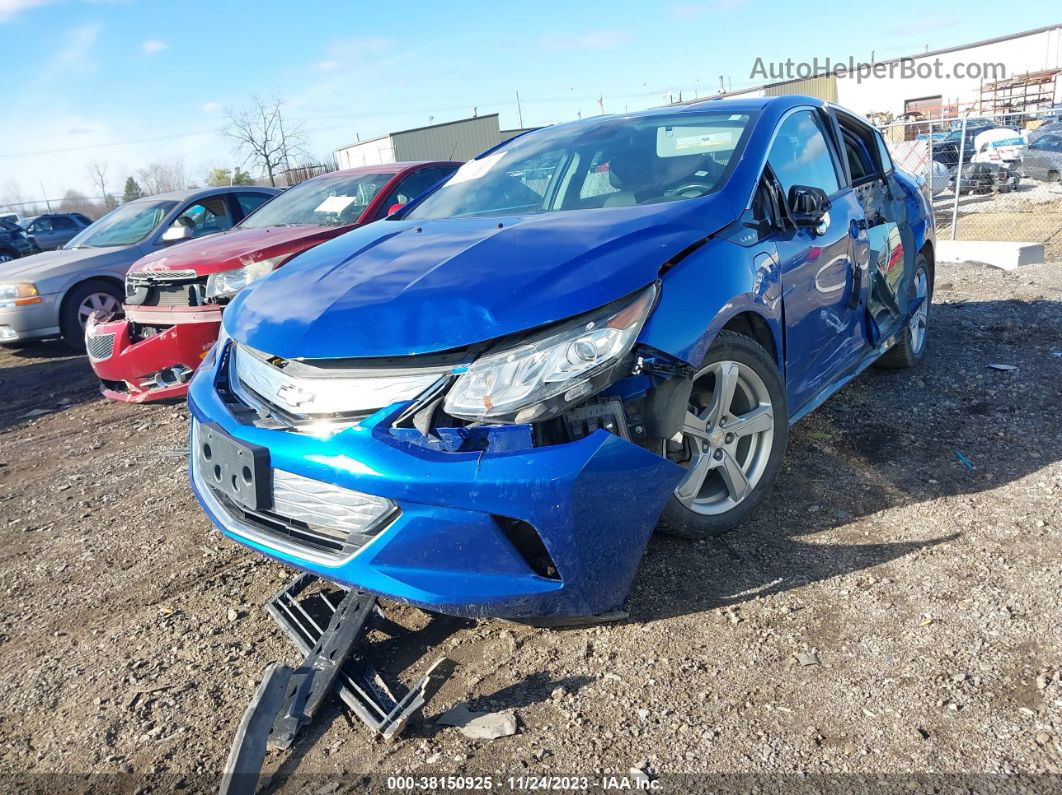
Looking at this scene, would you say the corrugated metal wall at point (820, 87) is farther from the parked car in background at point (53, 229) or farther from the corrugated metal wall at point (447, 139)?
the parked car in background at point (53, 229)

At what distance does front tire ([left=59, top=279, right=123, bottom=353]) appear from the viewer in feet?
26.1

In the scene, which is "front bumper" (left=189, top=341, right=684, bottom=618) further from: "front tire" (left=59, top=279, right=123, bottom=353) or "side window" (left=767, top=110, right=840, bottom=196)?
"front tire" (left=59, top=279, right=123, bottom=353)

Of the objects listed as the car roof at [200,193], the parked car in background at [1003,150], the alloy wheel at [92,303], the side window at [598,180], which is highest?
the car roof at [200,193]

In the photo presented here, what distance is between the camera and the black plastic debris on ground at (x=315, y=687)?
191 centimetres

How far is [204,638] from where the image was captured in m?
2.63

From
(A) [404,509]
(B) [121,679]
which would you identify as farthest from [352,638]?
(B) [121,679]

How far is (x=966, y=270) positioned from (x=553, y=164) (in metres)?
7.44

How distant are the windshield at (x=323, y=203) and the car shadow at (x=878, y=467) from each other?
3.89m

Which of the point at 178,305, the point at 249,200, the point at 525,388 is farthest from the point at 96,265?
the point at 525,388

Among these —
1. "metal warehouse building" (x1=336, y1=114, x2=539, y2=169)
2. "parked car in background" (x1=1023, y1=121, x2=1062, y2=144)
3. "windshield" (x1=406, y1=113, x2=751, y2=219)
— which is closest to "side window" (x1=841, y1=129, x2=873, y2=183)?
"windshield" (x1=406, y1=113, x2=751, y2=219)

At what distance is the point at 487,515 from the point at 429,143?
137ft

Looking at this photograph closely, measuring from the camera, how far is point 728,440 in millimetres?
2852

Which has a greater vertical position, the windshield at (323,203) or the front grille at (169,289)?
the windshield at (323,203)

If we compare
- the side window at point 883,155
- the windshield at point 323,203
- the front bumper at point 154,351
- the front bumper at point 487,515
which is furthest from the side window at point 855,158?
the front bumper at point 154,351
